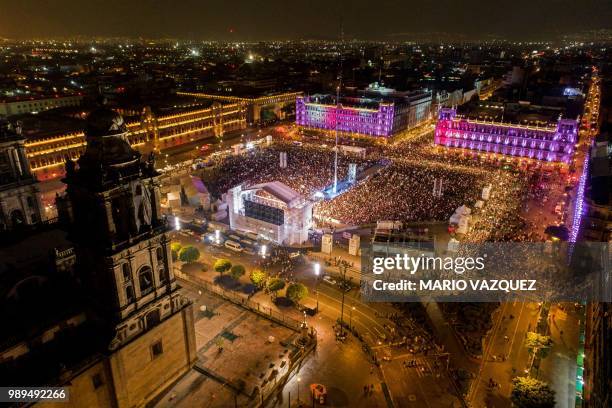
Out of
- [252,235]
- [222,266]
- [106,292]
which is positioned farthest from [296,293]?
[106,292]

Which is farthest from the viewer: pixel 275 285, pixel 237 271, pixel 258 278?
pixel 237 271

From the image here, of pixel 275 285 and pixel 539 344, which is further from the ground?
pixel 275 285

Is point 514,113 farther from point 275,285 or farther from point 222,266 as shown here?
point 222,266

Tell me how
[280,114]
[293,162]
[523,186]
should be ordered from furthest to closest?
[280,114]
[293,162]
[523,186]

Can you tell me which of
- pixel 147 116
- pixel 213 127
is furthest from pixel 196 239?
pixel 213 127

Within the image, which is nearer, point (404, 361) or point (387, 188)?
point (404, 361)

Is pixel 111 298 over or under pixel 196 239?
over

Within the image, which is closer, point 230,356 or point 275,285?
point 230,356

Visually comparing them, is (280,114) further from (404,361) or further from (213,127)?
(404,361)
